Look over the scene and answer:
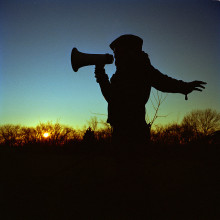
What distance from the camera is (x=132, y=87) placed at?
1829 mm

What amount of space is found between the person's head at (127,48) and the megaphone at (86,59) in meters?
0.15

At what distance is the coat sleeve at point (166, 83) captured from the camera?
6.15 feet

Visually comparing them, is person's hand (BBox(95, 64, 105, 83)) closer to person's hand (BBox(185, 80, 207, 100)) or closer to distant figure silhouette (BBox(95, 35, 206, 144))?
distant figure silhouette (BBox(95, 35, 206, 144))

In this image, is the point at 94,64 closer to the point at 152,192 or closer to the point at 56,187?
the point at 152,192

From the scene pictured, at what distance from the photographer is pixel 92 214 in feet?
5.55

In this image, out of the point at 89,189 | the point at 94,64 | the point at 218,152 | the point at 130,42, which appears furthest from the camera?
the point at 218,152

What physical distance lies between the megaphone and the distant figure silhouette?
0.46ft

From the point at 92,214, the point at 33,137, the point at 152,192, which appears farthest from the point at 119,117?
the point at 33,137

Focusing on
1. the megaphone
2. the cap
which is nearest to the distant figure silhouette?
the cap

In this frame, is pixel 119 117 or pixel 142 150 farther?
pixel 119 117

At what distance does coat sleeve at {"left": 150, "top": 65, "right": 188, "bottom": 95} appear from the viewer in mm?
1876

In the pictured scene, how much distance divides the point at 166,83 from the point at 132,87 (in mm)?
419

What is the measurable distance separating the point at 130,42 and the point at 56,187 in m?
2.51

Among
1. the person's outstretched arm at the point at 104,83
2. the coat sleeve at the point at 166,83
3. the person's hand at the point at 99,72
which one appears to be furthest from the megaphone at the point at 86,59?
A: the coat sleeve at the point at 166,83
